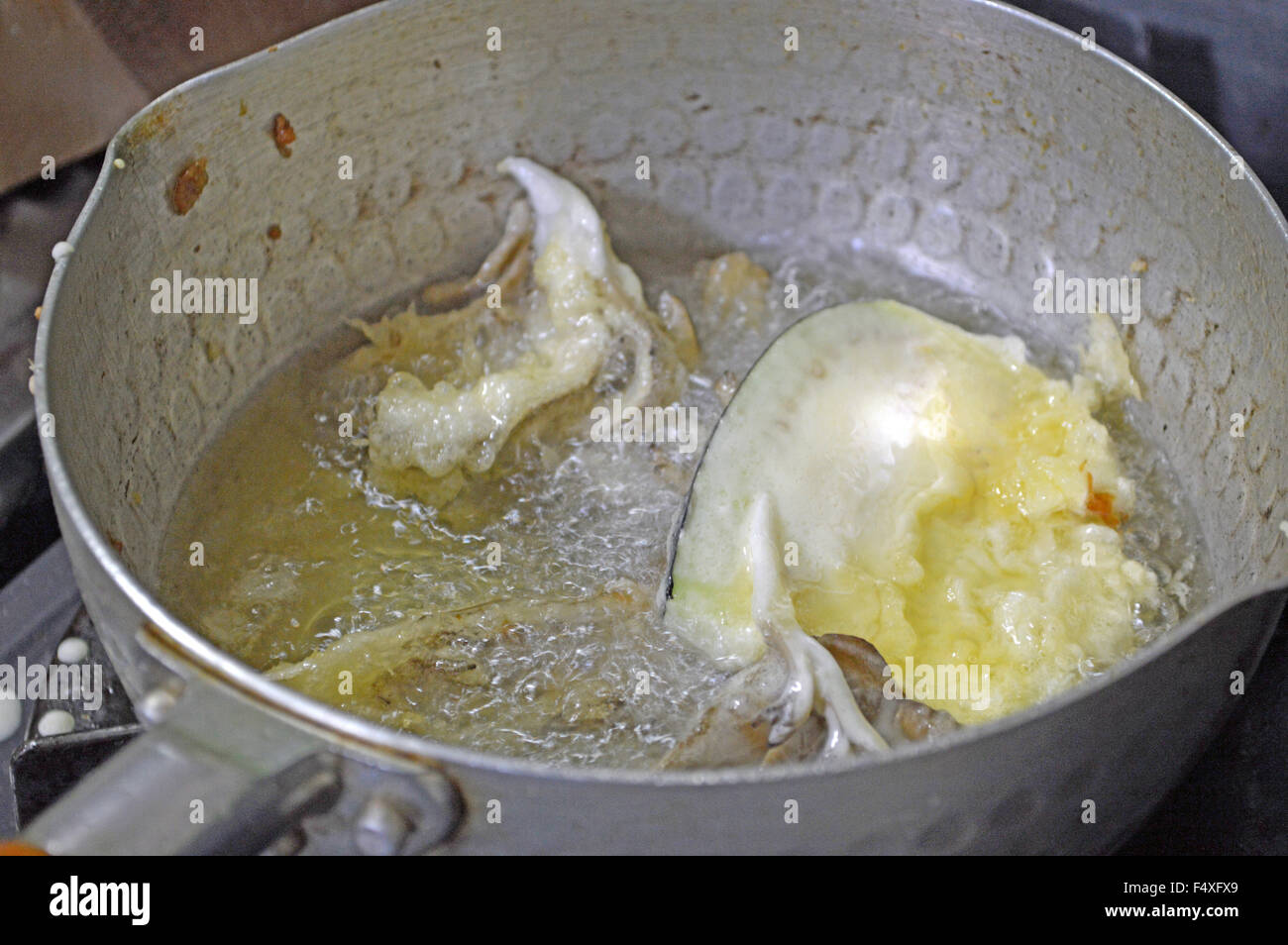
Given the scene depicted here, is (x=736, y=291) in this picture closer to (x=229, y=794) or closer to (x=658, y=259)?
(x=658, y=259)

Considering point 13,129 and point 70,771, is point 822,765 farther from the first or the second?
point 13,129

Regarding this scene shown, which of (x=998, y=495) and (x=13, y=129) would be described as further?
(x=13, y=129)

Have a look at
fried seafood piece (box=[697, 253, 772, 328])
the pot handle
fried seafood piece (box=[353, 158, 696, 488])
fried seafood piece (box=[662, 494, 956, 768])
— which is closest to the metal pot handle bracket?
the pot handle

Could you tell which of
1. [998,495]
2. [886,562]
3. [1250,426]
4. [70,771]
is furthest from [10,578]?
[1250,426]

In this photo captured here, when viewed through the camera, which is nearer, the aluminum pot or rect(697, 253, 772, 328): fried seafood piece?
the aluminum pot

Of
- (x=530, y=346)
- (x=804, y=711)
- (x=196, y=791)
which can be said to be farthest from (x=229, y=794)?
(x=530, y=346)

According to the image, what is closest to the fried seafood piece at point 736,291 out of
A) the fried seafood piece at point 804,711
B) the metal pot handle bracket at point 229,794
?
the fried seafood piece at point 804,711

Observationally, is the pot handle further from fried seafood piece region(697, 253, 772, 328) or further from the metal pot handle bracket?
fried seafood piece region(697, 253, 772, 328)

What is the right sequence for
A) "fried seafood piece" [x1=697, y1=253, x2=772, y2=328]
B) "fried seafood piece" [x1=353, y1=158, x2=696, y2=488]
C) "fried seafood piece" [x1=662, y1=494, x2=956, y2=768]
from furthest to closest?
1. "fried seafood piece" [x1=697, y1=253, x2=772, y2=328]
2. "fried seafood piece" [x1=353, y1=158, x2=696, y2=488]
3. "fried seafood piece" [x1=662, y1=494, x2=956, y2=768]
